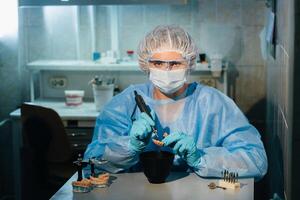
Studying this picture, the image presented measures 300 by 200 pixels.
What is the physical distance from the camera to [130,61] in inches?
158

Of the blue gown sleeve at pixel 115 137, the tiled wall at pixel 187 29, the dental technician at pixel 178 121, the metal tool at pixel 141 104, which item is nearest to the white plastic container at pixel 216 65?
the tiled wall at pixel 187 29

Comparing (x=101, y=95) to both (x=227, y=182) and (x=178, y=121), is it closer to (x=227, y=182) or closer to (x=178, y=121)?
(x=178, y=121)

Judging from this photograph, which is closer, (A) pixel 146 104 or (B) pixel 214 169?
(B) pixel 214 169

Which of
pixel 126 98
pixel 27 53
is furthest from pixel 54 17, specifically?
pixel 126 98

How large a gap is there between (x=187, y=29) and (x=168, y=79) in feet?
4.95

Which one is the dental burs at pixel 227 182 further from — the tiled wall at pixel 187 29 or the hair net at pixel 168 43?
the tiled wall at pixel 187 29

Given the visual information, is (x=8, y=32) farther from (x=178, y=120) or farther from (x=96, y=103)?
(x=178, y=120)

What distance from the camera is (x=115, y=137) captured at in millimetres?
2475

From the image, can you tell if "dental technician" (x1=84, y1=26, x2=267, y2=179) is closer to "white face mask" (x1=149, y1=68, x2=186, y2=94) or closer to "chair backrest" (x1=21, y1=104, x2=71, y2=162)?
"white face mask" (x1=149, y1=68, x2=186, y2=94)

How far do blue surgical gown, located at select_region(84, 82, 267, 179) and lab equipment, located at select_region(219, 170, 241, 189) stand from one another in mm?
42

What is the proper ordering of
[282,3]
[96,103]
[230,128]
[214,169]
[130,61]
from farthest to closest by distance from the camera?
[130,61] → [96,103] → [282,3] → [230,128] → [214,169]

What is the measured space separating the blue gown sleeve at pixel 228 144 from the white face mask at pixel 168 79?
0.13m

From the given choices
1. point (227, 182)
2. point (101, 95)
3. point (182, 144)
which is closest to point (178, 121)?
point (182, 144)

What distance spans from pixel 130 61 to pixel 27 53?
0.69 metres
